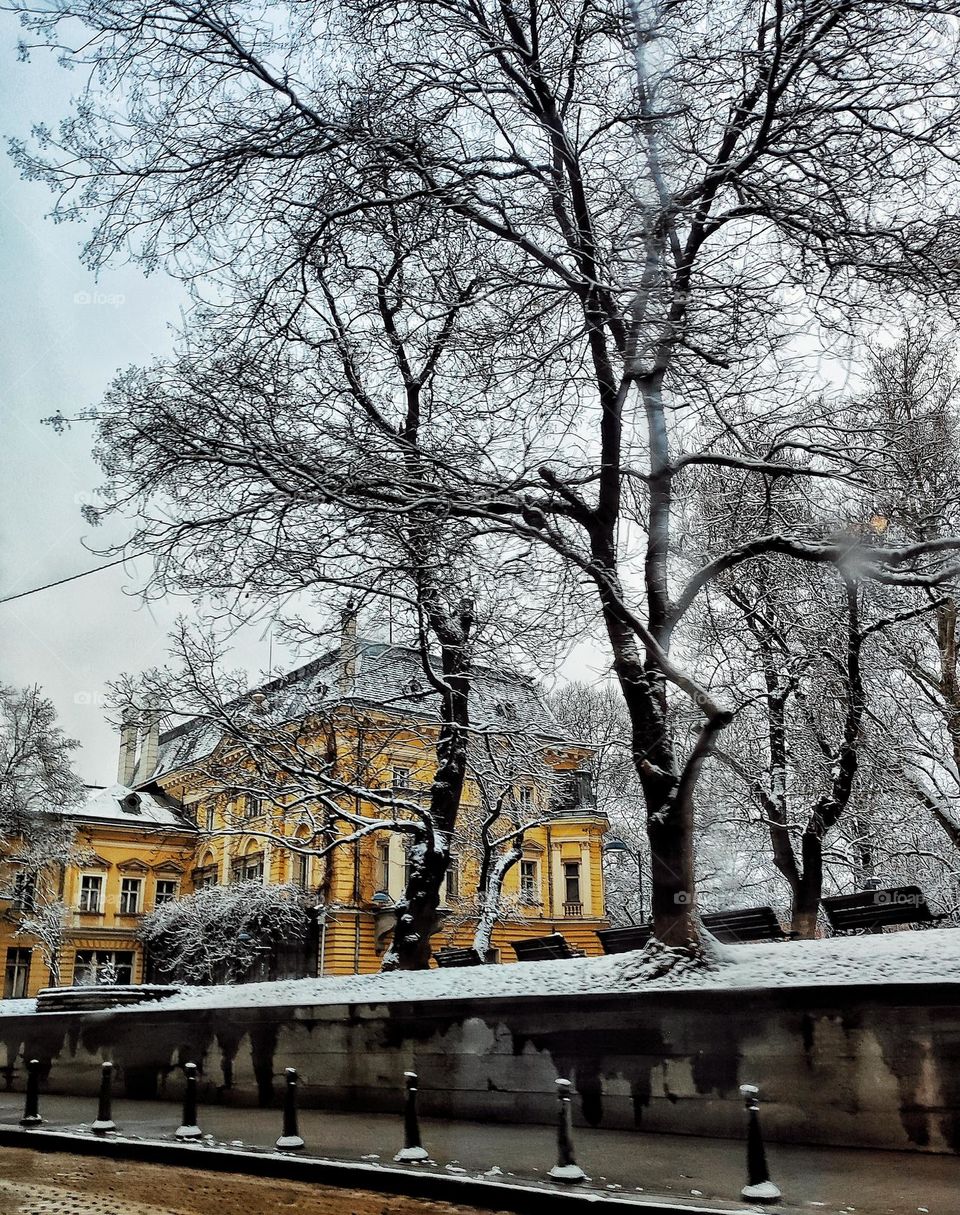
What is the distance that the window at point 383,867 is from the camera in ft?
155

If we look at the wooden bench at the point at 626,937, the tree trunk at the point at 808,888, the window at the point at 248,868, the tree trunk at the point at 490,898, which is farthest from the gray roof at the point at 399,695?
the window at the point at 248,868

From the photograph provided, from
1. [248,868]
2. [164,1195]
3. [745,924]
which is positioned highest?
[248,868]

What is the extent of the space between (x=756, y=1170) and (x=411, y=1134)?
300 centimetres

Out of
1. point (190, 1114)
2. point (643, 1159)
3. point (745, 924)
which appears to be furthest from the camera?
point (745, 924)

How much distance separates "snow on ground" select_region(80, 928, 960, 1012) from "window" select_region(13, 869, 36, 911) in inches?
1464

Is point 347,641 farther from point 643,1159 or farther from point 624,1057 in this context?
point 643,1159

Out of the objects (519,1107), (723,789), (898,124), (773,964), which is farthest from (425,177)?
(723,789)

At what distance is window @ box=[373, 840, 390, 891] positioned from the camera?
155 feet

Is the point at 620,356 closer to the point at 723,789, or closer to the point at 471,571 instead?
the point at 471,571

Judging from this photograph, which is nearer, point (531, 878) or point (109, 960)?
point (109, 960)

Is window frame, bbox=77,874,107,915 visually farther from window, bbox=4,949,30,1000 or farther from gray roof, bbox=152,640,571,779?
gray roof, bbox=152,640,571,779

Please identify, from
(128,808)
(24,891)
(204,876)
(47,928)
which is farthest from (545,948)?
(128,808)

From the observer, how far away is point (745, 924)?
13.6m

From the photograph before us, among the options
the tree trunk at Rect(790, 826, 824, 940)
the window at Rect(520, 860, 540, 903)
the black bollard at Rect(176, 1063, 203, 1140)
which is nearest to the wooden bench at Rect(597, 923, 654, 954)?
the tree trunk at Rect(790, 826, 824, 940)
